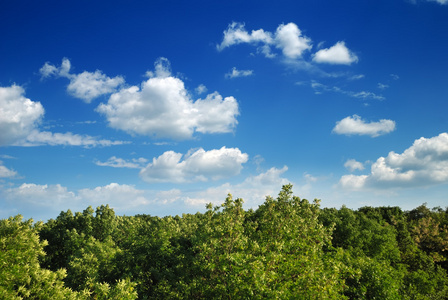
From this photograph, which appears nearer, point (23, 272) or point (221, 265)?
point (23, 272)

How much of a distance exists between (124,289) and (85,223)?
38.5m

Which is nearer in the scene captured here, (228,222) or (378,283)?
(228,222)

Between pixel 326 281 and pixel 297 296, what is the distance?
2.95m

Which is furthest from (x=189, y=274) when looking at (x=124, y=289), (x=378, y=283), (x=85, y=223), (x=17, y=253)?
(x=85, y=223)

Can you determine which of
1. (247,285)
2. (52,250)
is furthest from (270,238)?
(52,250)

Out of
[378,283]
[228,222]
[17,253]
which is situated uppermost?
[228,222]

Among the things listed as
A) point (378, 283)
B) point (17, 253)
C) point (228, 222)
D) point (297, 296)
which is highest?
point (228, 222)

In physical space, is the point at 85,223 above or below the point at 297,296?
above

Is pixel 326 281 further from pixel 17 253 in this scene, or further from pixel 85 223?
pixel 85 223

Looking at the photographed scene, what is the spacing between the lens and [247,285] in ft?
63.0

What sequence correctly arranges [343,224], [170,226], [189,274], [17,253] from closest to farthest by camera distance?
1. [17,253]
2. [189,274]
3. [170,226]
4. [343,224]

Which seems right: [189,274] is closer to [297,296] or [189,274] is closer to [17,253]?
[297,296]

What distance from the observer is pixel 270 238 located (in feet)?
88.3

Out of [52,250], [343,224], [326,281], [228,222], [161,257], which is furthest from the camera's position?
[343,224]
